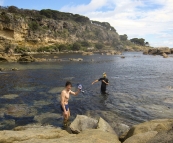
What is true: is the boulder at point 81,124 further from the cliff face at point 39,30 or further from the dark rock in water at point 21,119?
the cliff face at point 39,30

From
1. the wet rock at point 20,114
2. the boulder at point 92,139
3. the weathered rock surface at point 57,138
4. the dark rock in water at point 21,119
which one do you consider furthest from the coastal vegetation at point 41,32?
the boulder at point 92,139

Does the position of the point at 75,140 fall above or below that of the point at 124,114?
above

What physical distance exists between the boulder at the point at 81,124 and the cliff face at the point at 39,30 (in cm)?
6804

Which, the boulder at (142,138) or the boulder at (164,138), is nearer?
the boulder at (164,138)

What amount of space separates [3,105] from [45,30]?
4051 inches

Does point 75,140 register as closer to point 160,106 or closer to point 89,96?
point 160,106

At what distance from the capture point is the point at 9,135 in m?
7.94

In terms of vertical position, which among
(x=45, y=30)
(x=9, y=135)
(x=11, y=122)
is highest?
(x=45, y=30)

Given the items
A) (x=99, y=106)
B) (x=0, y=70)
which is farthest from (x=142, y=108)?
(x=0, y=70)

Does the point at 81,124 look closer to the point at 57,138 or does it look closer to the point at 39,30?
the point at 57,138

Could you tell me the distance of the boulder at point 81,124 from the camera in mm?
9767

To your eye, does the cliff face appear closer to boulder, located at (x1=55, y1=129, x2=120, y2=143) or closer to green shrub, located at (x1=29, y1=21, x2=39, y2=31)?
green shrub, located at (x1=29, y1=21, x2=39, y2=31)

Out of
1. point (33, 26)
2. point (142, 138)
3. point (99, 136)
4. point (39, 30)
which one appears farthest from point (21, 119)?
point (33, 26)

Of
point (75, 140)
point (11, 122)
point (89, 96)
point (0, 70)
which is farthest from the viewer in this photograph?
point (0, 70)
